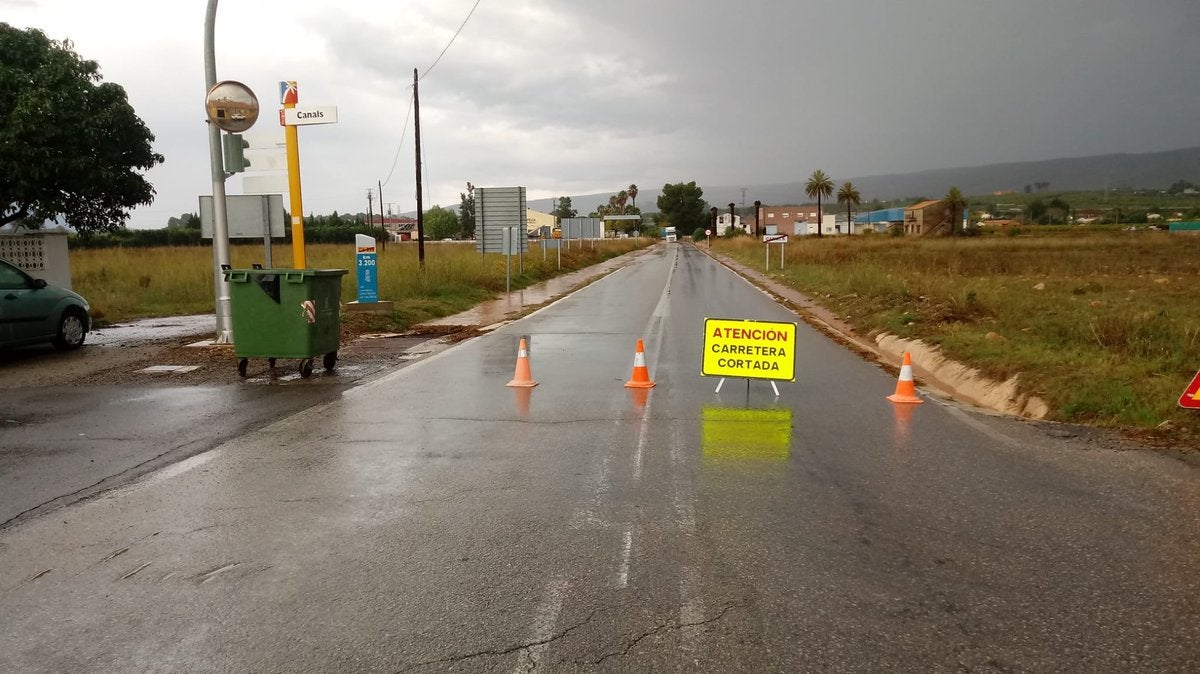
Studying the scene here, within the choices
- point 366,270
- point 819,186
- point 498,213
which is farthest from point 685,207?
point 366,270

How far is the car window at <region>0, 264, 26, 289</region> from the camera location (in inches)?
480

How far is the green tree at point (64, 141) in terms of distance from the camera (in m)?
17.6

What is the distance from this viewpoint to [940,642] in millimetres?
3584

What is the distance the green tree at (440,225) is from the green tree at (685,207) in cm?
5209

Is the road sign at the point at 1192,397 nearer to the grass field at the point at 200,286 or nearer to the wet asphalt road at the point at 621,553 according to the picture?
the wet asphalt road at the point at 621,553

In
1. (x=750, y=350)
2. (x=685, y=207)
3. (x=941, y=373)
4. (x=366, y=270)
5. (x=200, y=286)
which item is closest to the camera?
(x=750, y=350)

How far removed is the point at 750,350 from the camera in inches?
392

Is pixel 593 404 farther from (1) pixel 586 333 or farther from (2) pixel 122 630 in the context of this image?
(1) pixel 586 333

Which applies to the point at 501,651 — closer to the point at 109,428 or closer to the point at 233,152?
the point at 109,428

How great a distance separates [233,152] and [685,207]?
178 meters

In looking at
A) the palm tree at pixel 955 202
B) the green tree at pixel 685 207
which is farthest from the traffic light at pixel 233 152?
the green tree at pixel 685 207

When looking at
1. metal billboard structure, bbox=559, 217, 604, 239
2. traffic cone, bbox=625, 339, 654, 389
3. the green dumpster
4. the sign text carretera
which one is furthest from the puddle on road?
metal billboard structure, bbox=559, 217, 604, 239

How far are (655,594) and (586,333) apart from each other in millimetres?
12055

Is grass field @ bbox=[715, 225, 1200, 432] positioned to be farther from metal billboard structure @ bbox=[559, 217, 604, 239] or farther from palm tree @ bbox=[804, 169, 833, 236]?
palm tree @ bbox=[804, 169, 833, 236]
